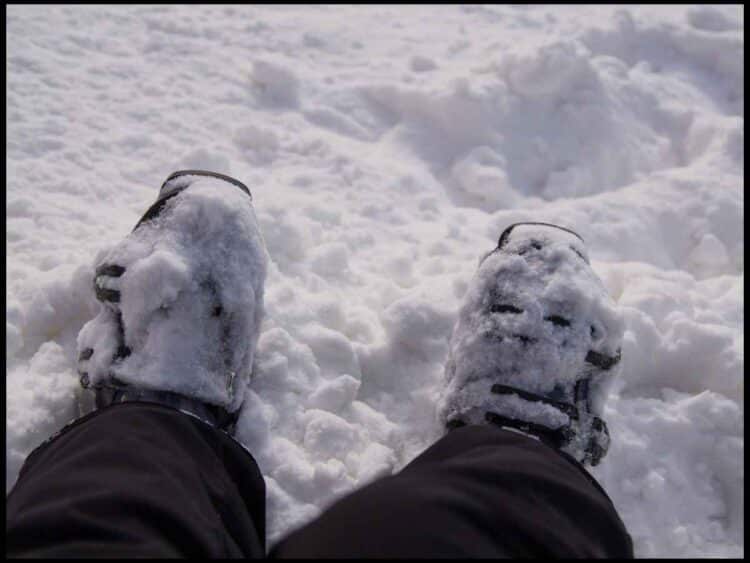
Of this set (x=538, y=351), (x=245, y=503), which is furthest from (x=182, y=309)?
(x=538, y=351)

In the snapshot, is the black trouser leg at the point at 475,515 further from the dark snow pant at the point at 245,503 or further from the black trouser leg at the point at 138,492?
the black trouser leg at the point at 138,492

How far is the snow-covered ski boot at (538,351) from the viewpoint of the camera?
1131mm

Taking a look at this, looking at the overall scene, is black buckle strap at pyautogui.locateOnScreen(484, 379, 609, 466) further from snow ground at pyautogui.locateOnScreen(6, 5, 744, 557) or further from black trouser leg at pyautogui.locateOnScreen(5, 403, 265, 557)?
black trouser leg at pyautogui.locateOnScreen(5, 403, 265, 557)

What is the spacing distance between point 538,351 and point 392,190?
0.66 meters

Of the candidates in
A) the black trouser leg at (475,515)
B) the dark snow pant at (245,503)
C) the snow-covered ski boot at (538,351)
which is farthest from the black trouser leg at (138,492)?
the snow-covered ski boot at (538,351)

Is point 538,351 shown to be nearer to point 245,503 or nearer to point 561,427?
point 561,427

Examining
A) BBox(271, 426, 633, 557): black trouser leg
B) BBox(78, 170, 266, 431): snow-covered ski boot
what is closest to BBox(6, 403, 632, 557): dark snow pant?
BBox(271, 426, 633, 557): black trouser leg

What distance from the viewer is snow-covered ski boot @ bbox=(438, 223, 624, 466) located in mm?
1131

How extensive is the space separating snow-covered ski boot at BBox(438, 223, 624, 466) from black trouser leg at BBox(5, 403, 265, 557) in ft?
1.35

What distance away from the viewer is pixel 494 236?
1622 millimetres

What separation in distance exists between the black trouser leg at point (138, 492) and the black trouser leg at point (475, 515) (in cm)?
10

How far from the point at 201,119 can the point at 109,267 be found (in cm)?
75

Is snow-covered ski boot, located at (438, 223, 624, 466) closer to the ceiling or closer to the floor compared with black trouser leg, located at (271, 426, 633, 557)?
closer to the floor

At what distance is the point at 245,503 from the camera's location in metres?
0.98
